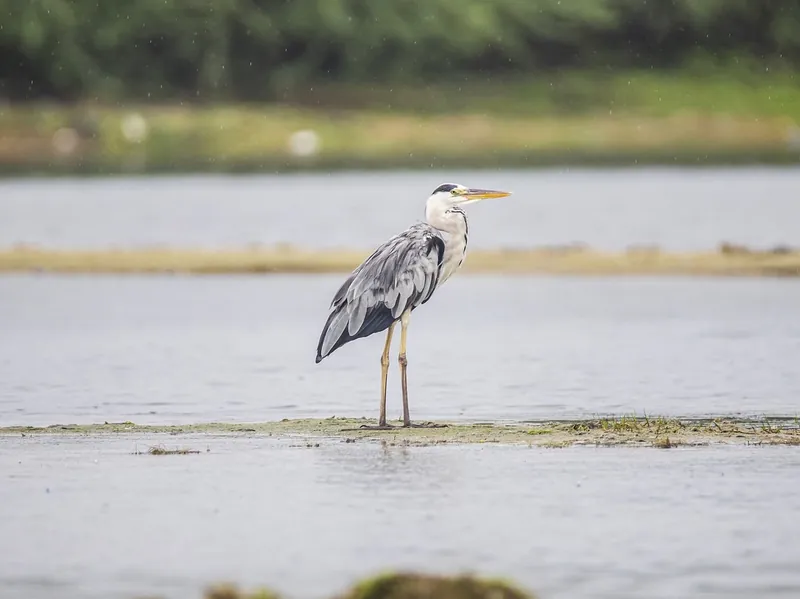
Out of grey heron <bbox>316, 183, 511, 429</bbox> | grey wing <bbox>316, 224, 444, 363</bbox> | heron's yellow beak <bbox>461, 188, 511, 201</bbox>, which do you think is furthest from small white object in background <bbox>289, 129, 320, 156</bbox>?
grey wing <bbox>316, 224, 444, 363</bbox>

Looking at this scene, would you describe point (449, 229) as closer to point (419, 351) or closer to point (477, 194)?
point (477, 194)

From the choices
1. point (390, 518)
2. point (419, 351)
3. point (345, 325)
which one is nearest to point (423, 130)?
point (419, 351)

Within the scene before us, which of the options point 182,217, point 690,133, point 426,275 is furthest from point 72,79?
point 426,275

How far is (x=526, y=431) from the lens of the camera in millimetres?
12109

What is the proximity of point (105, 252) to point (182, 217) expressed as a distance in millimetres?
9310

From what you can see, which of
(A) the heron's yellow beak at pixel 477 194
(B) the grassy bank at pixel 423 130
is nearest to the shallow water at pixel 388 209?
(B) the grassy bank at pixel 423 130

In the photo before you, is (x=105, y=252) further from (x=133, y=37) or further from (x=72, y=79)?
(x=133, y=37)

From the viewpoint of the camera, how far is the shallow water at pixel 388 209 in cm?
2984

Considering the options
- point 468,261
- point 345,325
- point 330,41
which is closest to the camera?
point 345,325

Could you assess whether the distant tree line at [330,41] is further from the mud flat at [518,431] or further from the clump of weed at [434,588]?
the clump of weed at [434,588]

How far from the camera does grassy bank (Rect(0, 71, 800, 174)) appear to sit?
59500 millimetres

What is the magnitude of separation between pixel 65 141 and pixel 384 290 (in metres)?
53.2

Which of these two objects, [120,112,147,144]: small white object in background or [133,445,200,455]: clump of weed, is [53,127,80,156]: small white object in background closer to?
[120,112,147,144]: small white object in background

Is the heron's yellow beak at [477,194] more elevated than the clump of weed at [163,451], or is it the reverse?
the heron's yellow beak at [477,194]
